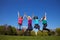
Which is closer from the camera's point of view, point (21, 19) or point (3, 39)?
point (3, 39)

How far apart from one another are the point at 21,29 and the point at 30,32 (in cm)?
45

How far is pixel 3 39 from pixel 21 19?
218cm

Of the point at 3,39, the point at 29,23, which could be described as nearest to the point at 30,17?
the point at 29,23

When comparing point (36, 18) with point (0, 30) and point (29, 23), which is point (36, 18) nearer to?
point (29, 23)

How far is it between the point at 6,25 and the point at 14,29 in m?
0.45

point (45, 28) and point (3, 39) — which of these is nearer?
point (3, 39)

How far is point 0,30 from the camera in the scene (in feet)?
22.6

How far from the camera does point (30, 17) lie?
686 cm

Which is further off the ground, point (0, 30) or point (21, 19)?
point (21, 19)

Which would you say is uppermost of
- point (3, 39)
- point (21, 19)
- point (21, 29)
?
point (21, 19)

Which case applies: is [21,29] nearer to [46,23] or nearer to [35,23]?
[35,23]

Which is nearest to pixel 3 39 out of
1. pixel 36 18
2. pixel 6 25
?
pixel 6 25

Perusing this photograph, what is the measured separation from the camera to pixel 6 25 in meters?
6.77

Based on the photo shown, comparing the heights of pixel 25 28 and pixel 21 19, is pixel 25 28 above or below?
below
